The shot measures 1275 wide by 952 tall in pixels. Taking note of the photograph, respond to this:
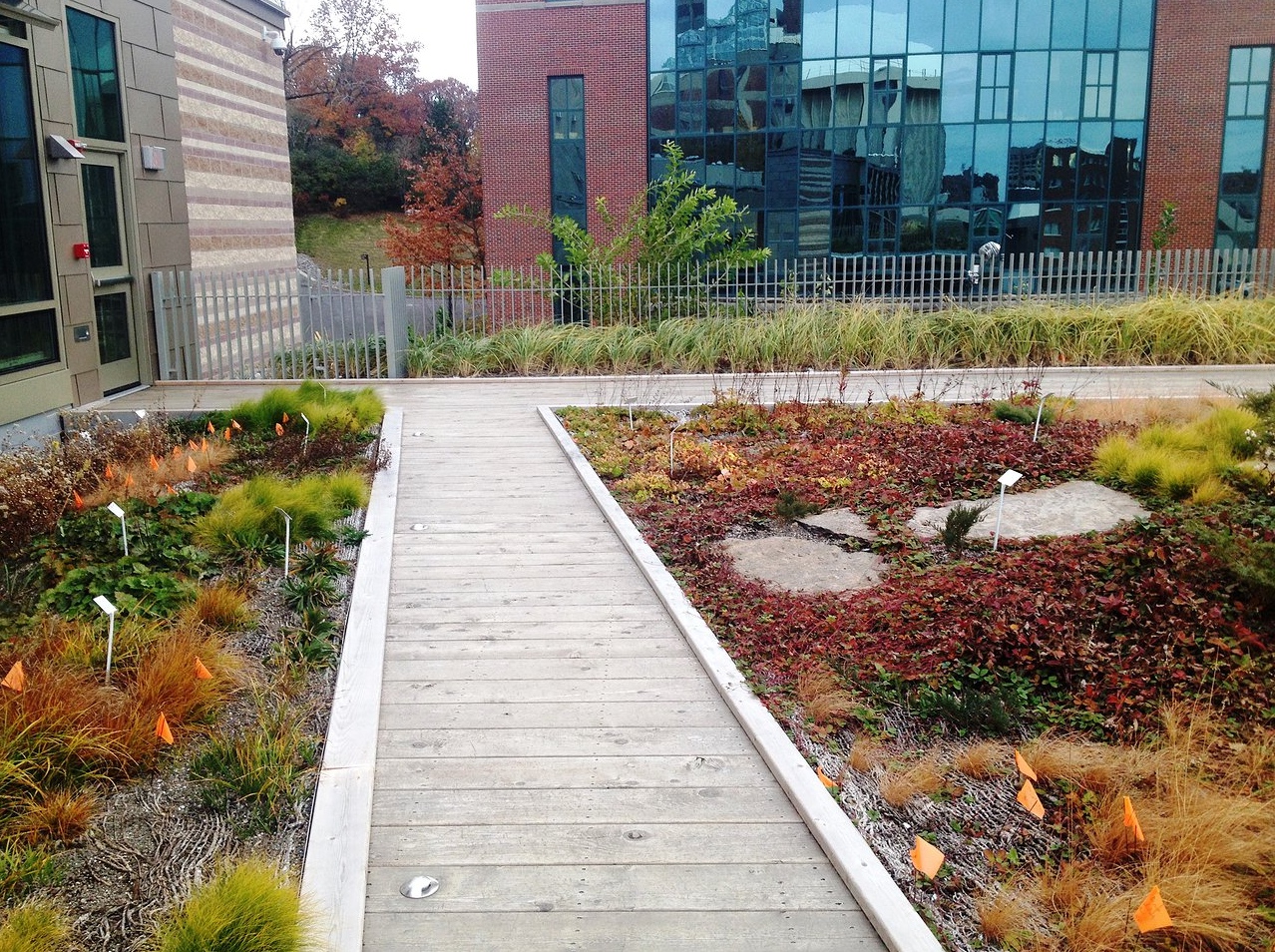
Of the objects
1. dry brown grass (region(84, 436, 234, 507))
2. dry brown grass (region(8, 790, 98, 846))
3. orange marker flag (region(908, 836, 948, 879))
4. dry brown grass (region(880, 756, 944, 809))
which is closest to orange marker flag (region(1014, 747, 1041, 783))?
dry brown grass (region(880, 756, 944, 809))

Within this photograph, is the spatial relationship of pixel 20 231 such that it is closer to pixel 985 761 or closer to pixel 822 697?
pixel 822 697

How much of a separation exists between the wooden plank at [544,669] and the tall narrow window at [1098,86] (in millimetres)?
29187

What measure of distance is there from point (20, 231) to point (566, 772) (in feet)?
26.6

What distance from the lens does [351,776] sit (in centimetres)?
414

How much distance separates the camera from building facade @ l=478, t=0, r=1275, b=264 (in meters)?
29.8

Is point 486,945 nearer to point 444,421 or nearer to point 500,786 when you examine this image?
point 500,786

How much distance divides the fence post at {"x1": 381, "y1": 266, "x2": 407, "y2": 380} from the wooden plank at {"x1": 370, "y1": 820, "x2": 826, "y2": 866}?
11241 millimetres

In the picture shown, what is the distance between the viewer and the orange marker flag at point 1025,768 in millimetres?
3969

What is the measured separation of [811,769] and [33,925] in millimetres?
2504

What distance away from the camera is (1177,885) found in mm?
3324

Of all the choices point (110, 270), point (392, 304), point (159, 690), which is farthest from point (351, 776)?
point (392, 304)

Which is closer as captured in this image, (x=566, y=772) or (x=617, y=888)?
(x=617, y=888)

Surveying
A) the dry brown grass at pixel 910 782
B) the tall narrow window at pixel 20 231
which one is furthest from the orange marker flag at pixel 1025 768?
the tall narrow window at pixel 20 231

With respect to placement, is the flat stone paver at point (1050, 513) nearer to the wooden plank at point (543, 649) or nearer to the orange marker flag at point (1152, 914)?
the wooden plank at point (543, 649)
